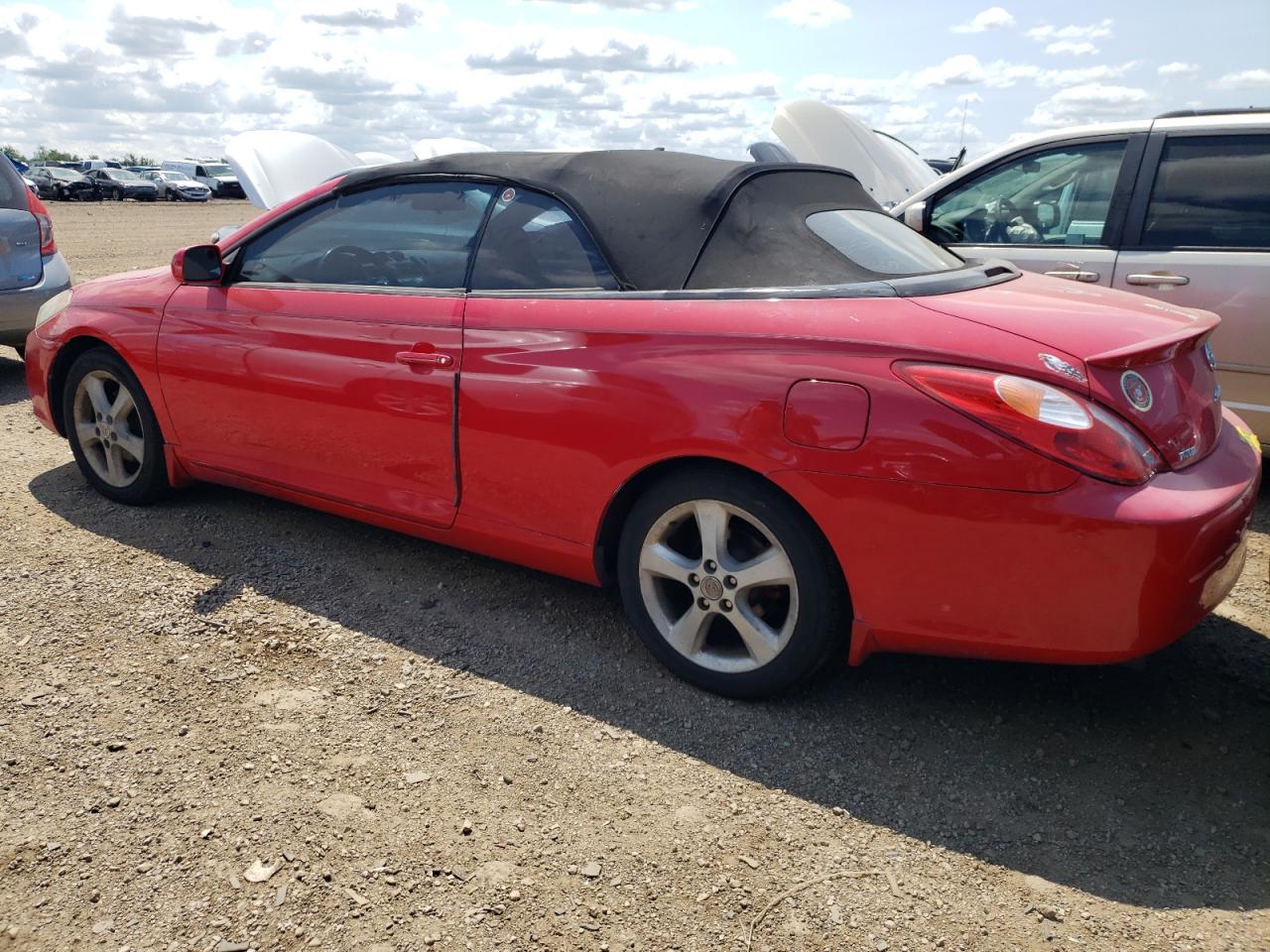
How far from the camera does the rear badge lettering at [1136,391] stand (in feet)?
8.51

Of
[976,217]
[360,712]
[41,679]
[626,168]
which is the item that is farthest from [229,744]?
[976,217]

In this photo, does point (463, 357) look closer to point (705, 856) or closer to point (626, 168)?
point (626, 168)

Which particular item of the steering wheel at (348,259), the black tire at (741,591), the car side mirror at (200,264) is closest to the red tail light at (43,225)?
the car side mirror at (200,264)

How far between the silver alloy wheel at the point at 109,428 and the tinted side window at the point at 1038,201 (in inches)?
159

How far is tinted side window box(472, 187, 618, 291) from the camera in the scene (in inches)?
128

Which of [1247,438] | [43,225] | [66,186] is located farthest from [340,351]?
[66,186]

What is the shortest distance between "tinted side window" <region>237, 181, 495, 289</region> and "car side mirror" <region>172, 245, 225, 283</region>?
0.30 ft

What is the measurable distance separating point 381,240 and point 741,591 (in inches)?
73.6

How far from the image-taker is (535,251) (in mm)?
3367

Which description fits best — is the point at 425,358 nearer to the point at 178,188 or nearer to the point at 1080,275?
the point at 1080,275

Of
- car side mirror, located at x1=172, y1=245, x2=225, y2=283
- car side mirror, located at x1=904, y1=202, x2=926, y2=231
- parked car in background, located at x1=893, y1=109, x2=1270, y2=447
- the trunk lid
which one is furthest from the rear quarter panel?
car side mirror, located at x1=904, y1=202, x2=926, y2=231

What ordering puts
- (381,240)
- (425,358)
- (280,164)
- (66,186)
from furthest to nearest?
(66,186), (280,164), (381,240), (425,358)

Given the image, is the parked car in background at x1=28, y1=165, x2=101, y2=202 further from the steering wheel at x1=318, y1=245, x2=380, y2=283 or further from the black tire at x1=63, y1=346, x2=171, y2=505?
the steering wheel at x1=318, y1=245, x2=380, y2=283

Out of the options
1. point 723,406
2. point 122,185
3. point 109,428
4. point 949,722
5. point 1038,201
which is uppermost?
point 1038,201
